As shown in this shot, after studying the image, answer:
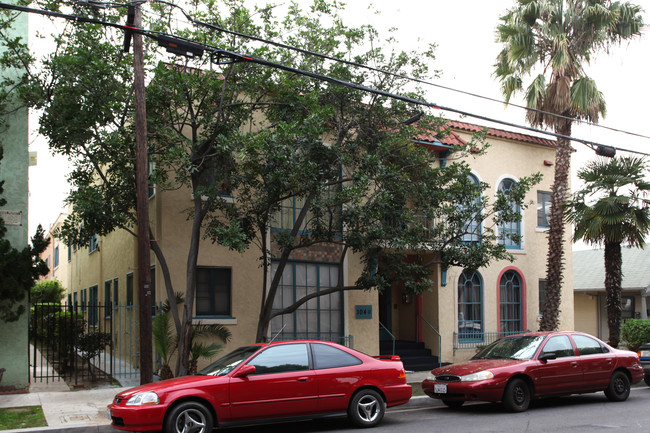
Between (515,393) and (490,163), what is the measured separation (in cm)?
1055

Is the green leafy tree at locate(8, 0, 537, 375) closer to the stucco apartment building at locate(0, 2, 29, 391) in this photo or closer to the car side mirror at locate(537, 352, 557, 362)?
the stucco apartment building at locate(0, 2, 29, 391)

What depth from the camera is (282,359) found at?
374 inches

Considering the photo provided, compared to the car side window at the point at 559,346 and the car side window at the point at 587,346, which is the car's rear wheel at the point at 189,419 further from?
the car side window at the point at 587,346

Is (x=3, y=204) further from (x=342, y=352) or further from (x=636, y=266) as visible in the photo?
(x=636, y=266)

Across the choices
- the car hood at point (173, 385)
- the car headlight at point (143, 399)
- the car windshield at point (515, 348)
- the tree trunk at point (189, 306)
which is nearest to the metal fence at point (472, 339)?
the car windshield at point (515, 348)

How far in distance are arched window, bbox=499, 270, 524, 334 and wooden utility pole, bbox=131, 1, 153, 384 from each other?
1289 cm

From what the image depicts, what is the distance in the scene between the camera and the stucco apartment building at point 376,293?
15172 mm

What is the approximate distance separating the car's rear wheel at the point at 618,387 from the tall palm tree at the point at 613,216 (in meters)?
6.33

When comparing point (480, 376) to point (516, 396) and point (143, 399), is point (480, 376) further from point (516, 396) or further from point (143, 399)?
point (143, 399)

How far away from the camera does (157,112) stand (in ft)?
42.8

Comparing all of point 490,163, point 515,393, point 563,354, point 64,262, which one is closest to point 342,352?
point 515,393

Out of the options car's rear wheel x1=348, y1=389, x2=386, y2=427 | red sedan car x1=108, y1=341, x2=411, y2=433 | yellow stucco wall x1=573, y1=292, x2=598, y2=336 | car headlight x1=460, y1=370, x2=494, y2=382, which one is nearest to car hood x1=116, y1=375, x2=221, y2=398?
red sedan car x1=108, y1=341, x2=411, y2=433

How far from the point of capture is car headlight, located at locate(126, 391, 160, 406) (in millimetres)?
8453

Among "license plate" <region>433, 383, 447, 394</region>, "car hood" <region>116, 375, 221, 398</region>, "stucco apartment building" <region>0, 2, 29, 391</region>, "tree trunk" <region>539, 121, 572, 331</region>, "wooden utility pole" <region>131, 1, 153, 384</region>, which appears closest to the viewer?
"car hood" <region>116, 375, 221, 398</region>
